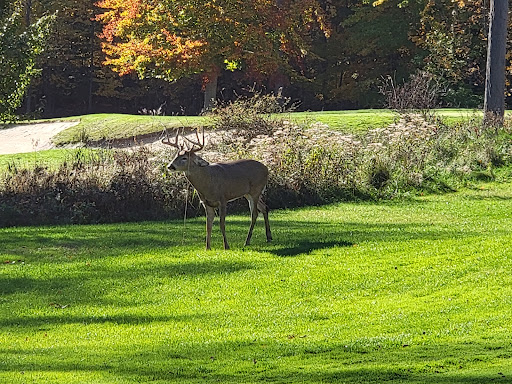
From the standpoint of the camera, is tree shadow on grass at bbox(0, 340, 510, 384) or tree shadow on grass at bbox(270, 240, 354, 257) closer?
tree shadow on grass at bbox(0, 340, 510, 384)

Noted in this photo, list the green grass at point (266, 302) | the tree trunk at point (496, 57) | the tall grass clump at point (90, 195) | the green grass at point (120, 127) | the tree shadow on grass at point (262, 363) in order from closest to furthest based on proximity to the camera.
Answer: the tree shadow on grass at point (262, 363) < the green grass at point (266, 302) < the tall grass clump at point (90, 195) < the tree trunk at point (496, 57) < the green grass at point (120, 127)

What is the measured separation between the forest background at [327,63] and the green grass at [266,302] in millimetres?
28354

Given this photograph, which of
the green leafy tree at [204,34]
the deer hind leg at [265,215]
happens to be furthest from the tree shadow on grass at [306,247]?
the green leafy tree at [204,34]

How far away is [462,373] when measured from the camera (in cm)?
832

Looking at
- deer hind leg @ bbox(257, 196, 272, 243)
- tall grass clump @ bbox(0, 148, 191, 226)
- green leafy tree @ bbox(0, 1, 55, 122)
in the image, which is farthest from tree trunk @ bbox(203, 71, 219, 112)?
deer hind leg @ bbox(257, 196, 272, 243)

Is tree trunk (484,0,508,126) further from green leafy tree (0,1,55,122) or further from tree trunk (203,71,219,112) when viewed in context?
tree trunk (203,71,219,112)

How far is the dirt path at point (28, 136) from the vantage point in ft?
119

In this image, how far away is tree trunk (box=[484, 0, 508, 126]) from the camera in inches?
1221

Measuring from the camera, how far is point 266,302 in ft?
42.9

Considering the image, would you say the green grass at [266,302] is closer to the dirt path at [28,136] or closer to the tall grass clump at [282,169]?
the tall grass clump at [282,169]

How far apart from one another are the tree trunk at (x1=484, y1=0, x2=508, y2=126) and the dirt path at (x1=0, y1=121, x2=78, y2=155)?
16.2 metres

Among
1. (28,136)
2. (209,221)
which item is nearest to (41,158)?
(28,136)

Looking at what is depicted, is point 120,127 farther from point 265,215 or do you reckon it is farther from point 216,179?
point 216,179

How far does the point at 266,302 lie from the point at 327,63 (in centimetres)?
4267
